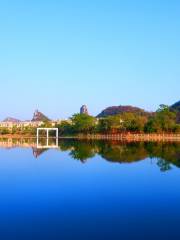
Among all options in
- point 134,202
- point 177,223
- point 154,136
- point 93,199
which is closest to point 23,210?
point 93,199

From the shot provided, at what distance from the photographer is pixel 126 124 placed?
161ft

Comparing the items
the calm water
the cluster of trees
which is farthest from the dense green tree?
the calm water

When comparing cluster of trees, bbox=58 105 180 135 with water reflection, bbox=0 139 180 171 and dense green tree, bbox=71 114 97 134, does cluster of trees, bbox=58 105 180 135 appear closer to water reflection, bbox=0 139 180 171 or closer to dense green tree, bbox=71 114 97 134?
dense green tree, bbox=71 114 97 134

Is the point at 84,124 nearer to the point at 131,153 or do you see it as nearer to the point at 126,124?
the point at 126,124

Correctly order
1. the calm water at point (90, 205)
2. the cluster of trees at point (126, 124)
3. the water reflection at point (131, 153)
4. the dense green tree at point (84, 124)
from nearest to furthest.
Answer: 1. the calm water at point (90, 205)
2. the water reflection at point (131, 153)
3. the cluster of trees at point (126, 124)
4. the dense green tree at point (84, 124)

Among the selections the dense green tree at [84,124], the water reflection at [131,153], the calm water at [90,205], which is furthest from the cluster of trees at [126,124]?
the calm water at [90,205]

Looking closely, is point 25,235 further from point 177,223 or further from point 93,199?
point 93,199

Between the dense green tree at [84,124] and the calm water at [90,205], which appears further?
the dense green tree at [84,124]

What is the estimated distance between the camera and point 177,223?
623 cm

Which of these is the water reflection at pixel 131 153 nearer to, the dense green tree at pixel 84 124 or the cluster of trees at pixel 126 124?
the cluster of trees at pixel 126 124

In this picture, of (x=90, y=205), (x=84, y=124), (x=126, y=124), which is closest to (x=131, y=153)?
(x=90, y=205)

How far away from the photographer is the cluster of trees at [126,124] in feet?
146

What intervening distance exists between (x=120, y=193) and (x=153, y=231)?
11.7ft

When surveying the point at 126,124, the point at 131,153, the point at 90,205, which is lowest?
the point at 90,205
